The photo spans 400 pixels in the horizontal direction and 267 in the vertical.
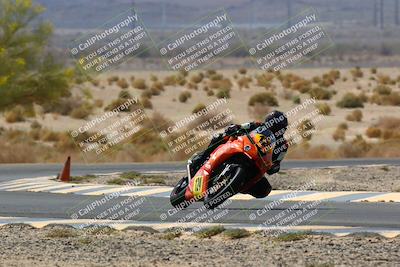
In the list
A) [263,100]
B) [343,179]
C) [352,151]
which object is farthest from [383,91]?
[343,179]

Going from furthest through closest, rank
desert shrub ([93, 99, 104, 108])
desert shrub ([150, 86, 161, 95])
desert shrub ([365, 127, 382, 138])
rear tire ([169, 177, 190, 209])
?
desert shrub ([150, 86, 161, 95]) → desert shrub ([93, 99, 104, 108]) → desert shrub ([365, 127, 382, 138]) → rear tire ([169, 177, 190, 209])

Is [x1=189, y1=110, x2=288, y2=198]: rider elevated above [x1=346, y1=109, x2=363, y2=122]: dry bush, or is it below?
above

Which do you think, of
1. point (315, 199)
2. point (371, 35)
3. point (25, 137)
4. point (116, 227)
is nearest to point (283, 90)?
point (25, 137)

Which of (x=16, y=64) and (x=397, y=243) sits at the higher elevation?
(x=16, y=64)

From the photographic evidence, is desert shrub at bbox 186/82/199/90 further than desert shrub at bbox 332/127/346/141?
Yes

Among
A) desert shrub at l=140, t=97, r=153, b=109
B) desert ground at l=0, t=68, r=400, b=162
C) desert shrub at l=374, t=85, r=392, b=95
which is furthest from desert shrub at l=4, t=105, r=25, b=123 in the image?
desert shrub at l=374, t=85, r=392, b=95

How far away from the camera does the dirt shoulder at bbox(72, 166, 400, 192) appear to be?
2527cm

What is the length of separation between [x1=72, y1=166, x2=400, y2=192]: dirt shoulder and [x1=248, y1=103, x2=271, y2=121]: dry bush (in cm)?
2342

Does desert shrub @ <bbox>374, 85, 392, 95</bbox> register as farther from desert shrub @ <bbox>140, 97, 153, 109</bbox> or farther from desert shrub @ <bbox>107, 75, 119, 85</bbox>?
desert shrub @ <bbox>107, 75, 119, 85</bbox>

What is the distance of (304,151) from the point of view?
37750mm

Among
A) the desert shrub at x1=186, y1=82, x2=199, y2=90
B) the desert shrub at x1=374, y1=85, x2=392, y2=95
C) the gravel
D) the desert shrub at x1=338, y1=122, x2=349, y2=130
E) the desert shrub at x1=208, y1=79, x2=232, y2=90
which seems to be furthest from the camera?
the desert shrub at x1=186, y1=82, x2=199, y2=90

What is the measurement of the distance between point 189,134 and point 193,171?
2101 centimetres

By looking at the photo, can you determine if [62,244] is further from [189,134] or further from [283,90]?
[283,90]

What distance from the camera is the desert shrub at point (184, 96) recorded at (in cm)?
6358
